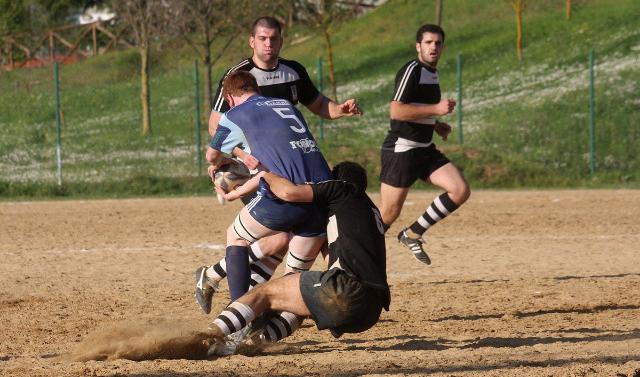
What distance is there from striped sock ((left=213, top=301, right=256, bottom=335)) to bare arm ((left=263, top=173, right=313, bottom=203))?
68 cm

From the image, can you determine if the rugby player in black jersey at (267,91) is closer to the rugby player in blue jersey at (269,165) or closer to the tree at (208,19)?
the rugby player in blue jersey at (269,165)

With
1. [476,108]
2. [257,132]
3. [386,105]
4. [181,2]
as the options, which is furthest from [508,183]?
[257,132]

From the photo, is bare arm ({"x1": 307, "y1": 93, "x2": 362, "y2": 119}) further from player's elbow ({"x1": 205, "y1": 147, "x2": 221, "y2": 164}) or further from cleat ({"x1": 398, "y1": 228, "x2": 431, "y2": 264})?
cleat ({"x1": 398, "y1": 228, "x2": 431, "y2": 264})

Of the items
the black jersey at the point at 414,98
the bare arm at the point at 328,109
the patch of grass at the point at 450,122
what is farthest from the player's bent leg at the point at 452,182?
the patch of grass at the point at 450,122

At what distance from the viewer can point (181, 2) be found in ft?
93.0

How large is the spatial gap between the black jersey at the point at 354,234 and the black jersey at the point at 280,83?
205 centimetres

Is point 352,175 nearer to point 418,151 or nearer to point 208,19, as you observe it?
point 418,151

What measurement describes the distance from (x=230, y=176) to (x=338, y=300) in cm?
189

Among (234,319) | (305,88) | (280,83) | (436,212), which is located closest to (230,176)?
(280,83)

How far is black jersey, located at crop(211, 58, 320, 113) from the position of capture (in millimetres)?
8875

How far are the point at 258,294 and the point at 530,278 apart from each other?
4659 millimetres

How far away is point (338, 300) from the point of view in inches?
263

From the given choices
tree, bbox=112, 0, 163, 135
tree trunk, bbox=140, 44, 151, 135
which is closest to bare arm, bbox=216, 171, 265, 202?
tree trunk, bbox=140, 44, 151, 135

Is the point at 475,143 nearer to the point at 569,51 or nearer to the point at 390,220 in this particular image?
the point at 569,51
